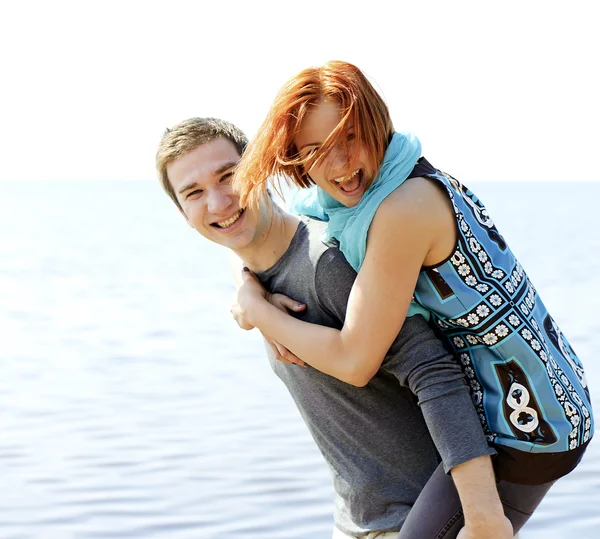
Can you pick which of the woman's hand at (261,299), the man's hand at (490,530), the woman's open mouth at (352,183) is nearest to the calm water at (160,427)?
the woman's hand at (261,299)

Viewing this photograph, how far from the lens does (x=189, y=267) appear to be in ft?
65.6

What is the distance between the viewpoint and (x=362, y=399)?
273 centimetres

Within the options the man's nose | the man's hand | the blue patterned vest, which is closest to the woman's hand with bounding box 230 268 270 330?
the man's nose

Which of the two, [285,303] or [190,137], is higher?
[190,137]

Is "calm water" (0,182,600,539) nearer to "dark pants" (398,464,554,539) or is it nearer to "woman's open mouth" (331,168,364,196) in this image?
"dark pants" (398,464,554,539)

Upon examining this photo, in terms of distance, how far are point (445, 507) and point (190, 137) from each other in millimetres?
1337

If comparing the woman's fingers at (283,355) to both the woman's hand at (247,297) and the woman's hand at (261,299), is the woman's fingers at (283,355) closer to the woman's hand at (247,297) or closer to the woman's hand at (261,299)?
the woman's hand at (261,299)

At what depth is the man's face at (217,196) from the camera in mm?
2938

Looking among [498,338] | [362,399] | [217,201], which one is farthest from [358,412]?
[217,201]

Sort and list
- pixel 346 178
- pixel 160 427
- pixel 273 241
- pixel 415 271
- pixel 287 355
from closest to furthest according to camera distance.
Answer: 1. pixel 415 271
2. pixel 346 178
3. pixel 287 355
4. pixel 273 241
5. pixel 160 427

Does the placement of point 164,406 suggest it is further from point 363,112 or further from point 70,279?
point 70,279

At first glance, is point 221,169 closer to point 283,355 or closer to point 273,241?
point 273,241

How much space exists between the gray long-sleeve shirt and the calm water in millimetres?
2821

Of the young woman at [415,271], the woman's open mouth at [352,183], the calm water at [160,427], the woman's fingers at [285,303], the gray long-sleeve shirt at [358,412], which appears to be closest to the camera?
the young woman at [415,271]
